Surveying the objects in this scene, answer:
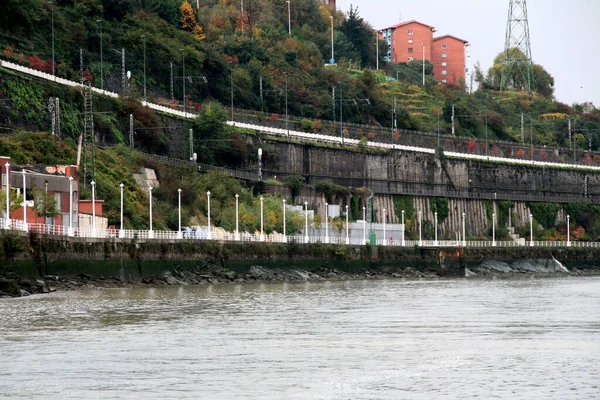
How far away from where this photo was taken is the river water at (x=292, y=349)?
34062 millimetres

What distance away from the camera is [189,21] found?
186625mm

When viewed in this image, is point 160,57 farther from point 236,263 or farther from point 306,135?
point 236,263

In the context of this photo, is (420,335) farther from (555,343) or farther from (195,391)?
(195,391)

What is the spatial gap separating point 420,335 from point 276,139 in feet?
335

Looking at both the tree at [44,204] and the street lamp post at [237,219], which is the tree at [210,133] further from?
the tree at [44,204]

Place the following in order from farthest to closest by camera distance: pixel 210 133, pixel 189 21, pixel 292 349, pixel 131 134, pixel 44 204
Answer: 1. pixel 189 21
2. pixel 210 133
3. pixel 131 134
4. pixel 44 204
5. pixel 292 349

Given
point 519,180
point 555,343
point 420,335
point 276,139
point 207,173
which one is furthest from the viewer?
point 519,180

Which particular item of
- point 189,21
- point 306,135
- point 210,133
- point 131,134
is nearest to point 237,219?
point 131,134

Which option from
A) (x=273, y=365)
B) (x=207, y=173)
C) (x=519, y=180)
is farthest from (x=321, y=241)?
(x=273, y=365)

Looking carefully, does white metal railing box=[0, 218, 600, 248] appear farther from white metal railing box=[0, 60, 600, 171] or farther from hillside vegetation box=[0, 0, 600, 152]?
white metal railing box=[0, 60, 600, 171]

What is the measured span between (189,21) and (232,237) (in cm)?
9008

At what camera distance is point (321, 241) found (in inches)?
4569

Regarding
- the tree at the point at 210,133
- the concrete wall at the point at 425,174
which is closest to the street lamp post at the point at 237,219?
the tree at the point at 210,133

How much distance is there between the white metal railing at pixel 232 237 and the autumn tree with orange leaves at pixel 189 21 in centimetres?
5883
